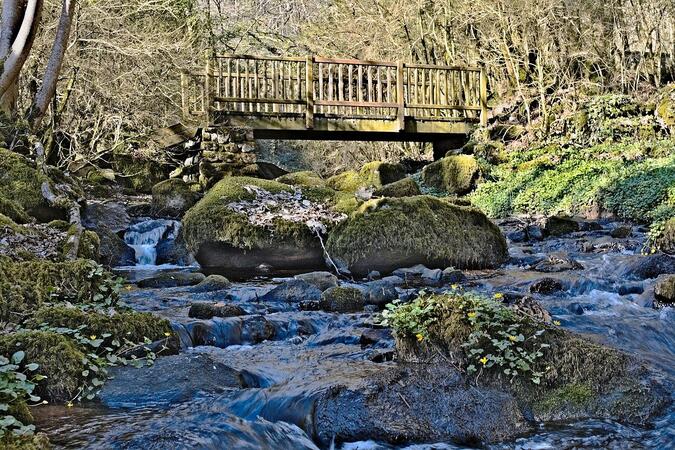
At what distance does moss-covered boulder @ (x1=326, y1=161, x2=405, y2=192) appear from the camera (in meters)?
16.0

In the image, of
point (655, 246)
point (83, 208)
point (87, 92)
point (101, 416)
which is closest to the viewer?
point (101, 416)

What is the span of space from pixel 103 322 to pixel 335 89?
12130 millimetres

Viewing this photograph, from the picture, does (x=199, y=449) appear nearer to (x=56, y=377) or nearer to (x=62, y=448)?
(x=62, y=448)

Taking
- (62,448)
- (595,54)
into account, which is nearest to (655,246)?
(62,448)

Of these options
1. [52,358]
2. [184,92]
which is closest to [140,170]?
[184,92]

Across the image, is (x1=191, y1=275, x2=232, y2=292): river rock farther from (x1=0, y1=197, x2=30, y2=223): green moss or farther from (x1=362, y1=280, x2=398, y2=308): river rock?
(x1=0, y1=197, x2=30, y2=223): green moss

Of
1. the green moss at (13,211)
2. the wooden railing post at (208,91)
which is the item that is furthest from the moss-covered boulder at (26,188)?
the wooden railing post at (208,91)

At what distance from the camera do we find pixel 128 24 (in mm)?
14750

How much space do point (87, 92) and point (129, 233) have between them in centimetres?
495

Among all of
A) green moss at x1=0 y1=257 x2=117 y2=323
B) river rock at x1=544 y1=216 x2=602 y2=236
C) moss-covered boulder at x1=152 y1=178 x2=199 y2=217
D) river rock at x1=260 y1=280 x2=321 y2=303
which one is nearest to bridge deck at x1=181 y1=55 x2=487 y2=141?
moss-covered boulder at x1=152 y1=178 x2=199 y2=217

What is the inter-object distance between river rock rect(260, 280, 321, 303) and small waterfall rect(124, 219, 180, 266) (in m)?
3.90

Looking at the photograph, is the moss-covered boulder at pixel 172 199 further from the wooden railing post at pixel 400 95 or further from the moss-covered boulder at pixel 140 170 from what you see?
the wooden railing post at pixel 400 95

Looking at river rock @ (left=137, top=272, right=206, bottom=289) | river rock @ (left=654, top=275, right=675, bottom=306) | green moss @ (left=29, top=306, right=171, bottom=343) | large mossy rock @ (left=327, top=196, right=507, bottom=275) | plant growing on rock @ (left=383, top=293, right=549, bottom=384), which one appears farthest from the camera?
large mossy rock @ (left=327, top=196, right=507, bottom=275)

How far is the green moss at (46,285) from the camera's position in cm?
460
